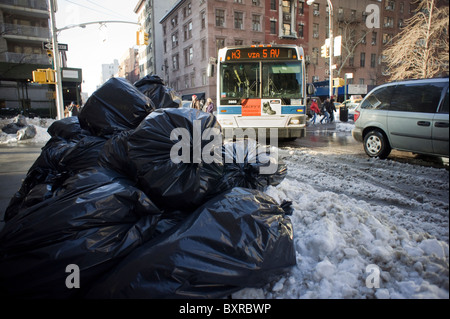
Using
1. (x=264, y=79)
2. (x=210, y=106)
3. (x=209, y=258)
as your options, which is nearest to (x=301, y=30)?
(x=210, y=106)

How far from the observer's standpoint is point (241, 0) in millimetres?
32031

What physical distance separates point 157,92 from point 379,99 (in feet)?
14.9

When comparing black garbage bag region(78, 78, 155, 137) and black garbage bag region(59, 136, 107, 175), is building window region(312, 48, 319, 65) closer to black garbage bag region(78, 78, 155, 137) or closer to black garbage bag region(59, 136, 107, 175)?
black garbage bag region(78, 78, 155, 137)

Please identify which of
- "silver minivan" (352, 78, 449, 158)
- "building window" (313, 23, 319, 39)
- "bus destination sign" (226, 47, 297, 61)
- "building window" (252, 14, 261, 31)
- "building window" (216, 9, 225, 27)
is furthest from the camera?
"building window" (313, 23, 319, 39)

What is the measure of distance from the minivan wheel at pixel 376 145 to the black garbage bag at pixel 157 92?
4463mm

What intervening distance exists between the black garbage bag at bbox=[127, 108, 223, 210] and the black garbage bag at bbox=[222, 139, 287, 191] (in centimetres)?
39

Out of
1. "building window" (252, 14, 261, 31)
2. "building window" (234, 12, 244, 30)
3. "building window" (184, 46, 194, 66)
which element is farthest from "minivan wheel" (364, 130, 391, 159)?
"building window" (184, 46, 194, 66)

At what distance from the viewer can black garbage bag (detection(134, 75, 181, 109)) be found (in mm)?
3996

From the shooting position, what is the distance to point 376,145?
245 inches

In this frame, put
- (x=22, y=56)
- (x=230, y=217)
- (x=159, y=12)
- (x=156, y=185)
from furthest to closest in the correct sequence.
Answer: (x=159, y=12) < (x=22, y=56) < (x=156, y=185) < (x=230, y=217)

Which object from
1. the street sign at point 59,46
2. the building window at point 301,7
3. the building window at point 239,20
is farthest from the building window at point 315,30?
the street sign at point 59,46

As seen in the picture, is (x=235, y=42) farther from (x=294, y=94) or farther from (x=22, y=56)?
(x=294, y=94)

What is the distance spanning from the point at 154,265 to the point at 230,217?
559 mm
